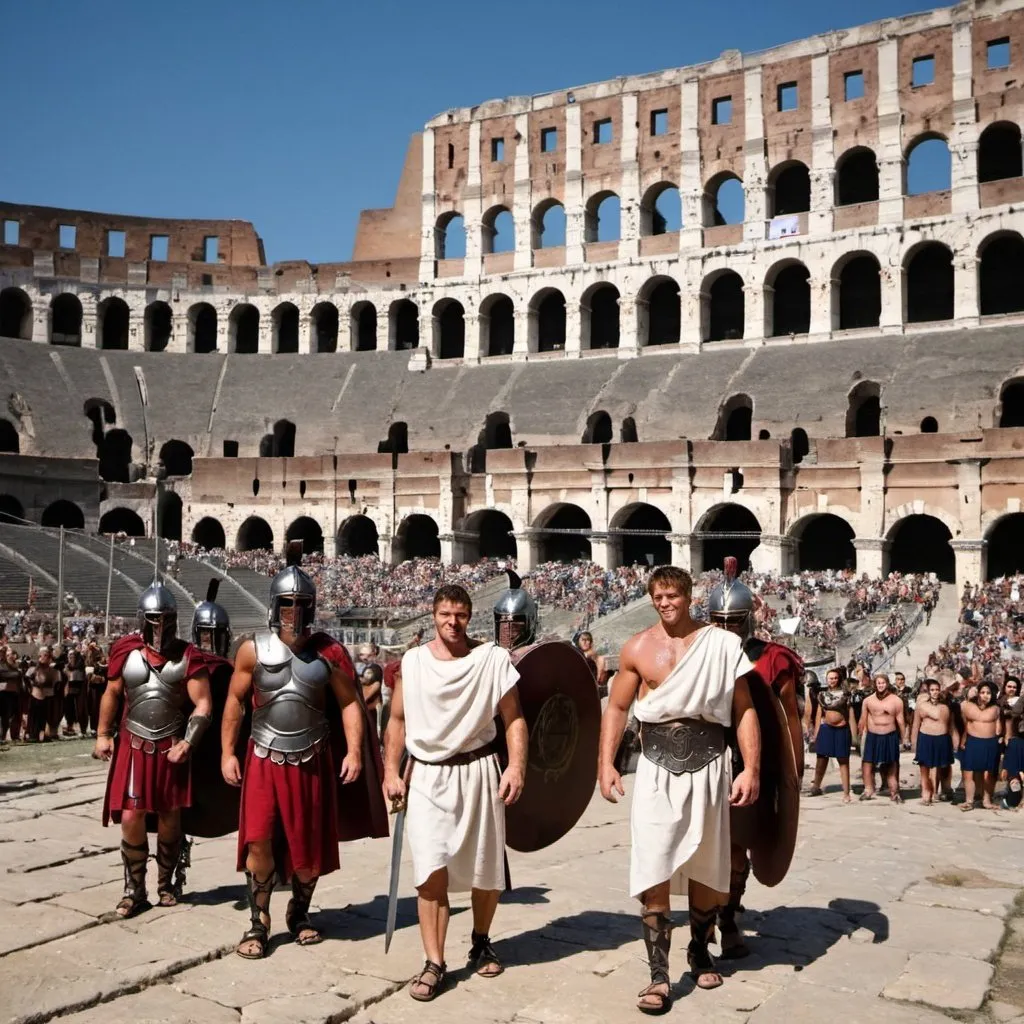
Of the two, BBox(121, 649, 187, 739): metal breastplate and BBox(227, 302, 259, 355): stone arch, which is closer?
BBox(121, 649, 187, 739): metal breastplate

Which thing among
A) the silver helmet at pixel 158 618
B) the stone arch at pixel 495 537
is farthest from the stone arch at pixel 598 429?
the silver helmet at pixel 158 618

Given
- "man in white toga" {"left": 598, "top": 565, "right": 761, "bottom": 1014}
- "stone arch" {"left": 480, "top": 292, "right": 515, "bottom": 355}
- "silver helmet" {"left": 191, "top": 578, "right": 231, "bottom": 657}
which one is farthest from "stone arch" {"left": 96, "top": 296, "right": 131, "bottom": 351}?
"man in white toga" {"left": 598, "top": 565, "right": 761, "bottom": 1014}

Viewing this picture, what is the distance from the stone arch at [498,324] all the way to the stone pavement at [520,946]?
152 feet

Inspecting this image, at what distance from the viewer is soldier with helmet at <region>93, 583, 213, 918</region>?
23.4 ft

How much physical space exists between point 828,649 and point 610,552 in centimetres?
1595

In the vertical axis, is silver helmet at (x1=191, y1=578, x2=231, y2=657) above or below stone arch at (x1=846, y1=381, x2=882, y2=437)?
below

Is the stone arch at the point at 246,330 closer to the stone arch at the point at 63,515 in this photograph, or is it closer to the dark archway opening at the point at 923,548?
the stone arch at the point at 63,515

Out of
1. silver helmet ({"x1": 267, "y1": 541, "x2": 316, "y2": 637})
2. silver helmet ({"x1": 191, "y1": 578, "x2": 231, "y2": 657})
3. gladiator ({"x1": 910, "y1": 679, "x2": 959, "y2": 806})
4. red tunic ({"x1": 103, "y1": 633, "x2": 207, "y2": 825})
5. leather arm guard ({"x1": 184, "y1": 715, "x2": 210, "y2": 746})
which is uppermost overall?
silver helmet ({"x1": 267, "y1": 541, "x2": 316, "y2": 637})

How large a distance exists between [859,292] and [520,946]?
152 ft

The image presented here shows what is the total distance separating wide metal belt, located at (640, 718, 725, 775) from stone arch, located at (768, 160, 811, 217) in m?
47.6

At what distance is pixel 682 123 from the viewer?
169 feet

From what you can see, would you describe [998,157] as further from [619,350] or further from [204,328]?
[204,328]

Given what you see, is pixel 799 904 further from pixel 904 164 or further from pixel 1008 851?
pixel 904 164

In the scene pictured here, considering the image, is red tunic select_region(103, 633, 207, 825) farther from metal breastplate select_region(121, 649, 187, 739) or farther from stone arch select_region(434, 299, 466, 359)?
stone arch select_region(434, 299, 466, 359)
